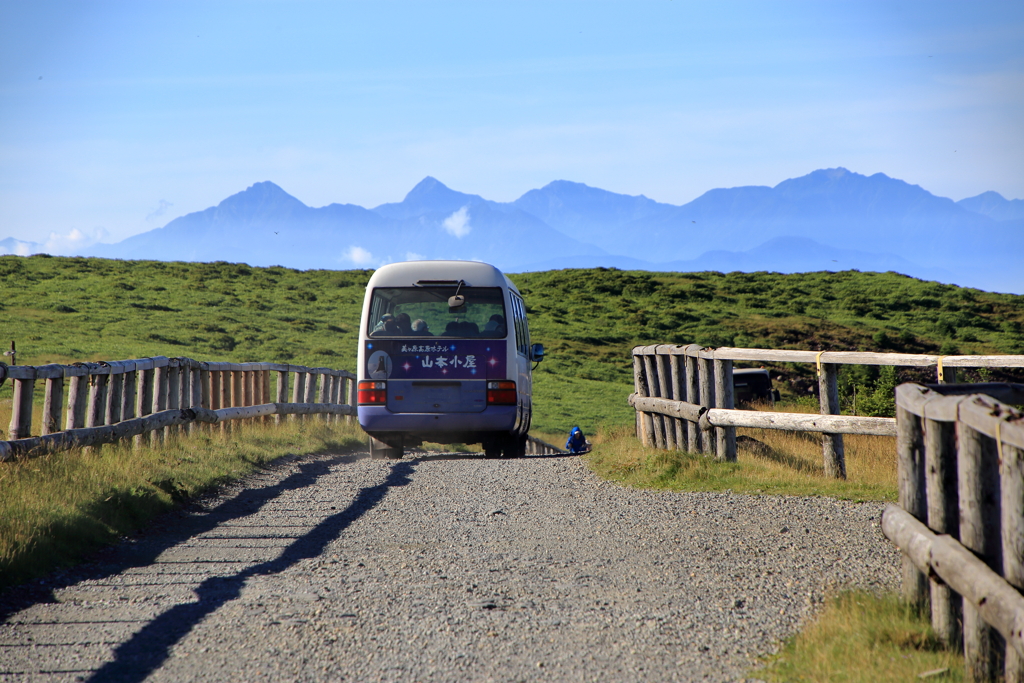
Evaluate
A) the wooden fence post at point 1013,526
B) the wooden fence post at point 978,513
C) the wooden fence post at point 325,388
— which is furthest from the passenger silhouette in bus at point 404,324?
the wooden fence post at point 1013,526

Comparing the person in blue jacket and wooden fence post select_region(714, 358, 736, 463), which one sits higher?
wooden fence post select_region(714, 358, 736, 463)

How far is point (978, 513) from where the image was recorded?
3.81 meters

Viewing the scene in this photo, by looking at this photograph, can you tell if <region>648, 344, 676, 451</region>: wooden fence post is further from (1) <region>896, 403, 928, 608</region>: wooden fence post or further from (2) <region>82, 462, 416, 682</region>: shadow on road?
(1) <region>896, 403, 928, 608</region>: wooden fence post

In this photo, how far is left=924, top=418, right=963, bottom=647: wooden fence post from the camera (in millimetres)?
4176

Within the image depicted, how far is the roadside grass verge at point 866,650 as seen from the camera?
394 centimetres

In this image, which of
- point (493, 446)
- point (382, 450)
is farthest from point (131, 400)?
point (493, 446)

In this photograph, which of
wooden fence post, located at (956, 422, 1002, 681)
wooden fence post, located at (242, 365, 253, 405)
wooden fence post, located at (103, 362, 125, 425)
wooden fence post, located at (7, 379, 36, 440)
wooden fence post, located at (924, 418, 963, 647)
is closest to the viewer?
wooden fence post, located at (956, 422, 1002, 681)

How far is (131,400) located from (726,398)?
7.04 meters

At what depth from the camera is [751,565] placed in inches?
240

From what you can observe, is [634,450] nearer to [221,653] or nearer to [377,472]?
[377,472]

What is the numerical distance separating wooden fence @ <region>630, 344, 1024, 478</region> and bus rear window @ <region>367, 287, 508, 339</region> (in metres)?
2.27

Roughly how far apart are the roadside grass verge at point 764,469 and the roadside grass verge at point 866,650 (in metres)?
3.85

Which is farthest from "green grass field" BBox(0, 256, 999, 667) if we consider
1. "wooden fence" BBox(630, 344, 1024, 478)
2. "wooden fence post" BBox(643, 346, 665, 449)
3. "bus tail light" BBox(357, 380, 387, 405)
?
"bus tail light" BBox(357, 380, 387, 405)

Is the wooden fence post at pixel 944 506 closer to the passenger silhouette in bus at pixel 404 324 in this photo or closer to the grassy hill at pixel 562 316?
the passenger silhouette in bus at pixel 404 324
